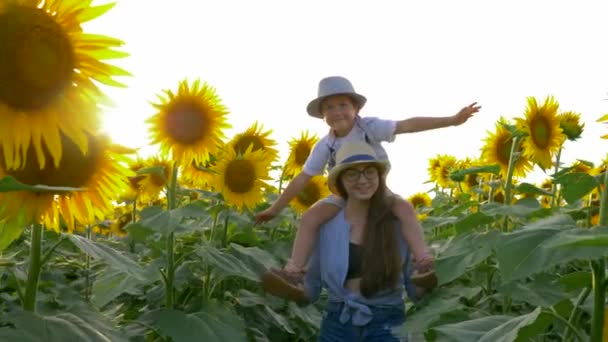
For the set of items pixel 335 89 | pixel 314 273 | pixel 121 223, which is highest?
pixel 335 89

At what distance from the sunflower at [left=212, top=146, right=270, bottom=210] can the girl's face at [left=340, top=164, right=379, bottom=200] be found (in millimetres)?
1153

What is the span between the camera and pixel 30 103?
2.04 m

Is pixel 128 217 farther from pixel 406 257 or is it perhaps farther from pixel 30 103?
pixel 30 103

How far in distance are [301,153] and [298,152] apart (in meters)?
0.03

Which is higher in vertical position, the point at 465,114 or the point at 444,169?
the point at 465,114

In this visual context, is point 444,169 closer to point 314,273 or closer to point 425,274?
point 314,273

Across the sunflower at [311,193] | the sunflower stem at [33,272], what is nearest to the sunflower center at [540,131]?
the sunflower at [311,193]

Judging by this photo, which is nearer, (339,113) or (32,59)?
(32,59)

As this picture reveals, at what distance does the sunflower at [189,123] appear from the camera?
4.22m

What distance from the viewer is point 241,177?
187 inches

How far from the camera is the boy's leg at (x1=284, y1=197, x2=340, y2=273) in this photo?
148 inches

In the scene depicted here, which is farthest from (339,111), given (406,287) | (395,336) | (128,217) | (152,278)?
(128,217)

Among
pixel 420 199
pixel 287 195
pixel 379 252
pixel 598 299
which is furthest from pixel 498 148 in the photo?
pixel 420 199

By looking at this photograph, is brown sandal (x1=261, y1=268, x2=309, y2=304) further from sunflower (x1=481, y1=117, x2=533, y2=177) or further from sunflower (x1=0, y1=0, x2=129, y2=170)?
sunflower (x1=481, y1=117, x2=533, y2=177)
